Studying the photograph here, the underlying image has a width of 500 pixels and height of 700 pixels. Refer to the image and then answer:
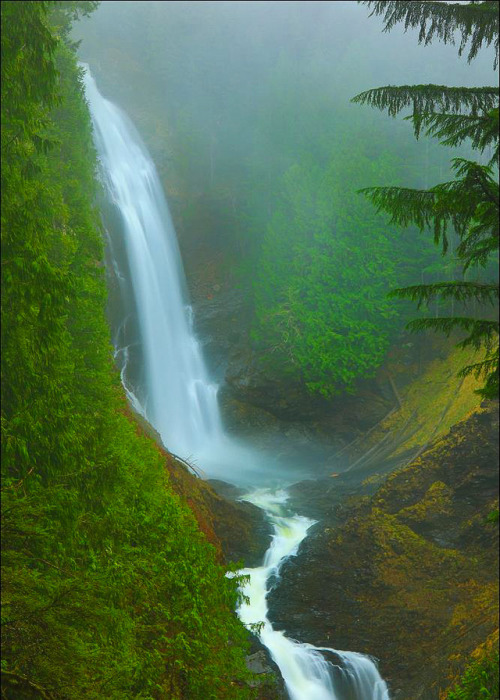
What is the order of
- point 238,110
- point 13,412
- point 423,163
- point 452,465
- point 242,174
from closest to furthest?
point 13,412, point 452,465, point 423,163, point 242,174, point 238,110

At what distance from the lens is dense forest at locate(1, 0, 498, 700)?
5332 millimetres

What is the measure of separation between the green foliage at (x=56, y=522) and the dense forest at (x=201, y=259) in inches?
1.0

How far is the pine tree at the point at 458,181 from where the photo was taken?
5727 millimetres

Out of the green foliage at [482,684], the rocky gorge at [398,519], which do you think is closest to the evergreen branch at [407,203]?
the green foliage at [482,684]

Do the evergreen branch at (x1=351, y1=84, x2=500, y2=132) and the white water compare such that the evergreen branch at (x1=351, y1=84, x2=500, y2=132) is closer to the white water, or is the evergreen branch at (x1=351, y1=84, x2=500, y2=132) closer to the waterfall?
the waterfall

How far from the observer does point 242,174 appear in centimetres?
3606

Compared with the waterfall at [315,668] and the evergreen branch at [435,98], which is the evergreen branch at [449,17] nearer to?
the evergreen branch at [435,98]

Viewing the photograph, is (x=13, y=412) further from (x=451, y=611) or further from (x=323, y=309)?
(x=323, y=309)

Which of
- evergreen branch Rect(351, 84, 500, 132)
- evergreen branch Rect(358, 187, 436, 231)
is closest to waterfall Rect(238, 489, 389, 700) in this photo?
evergreen branch Rect(358, 187, 436, 231)

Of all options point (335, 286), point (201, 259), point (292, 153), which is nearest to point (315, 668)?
point (335, 286)

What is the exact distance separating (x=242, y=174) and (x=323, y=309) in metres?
12.7

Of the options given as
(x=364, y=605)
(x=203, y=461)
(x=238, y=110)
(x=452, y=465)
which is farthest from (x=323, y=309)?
(x=238, y=110)

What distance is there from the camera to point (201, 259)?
3294cm

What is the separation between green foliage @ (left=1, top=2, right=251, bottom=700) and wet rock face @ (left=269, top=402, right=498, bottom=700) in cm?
552
